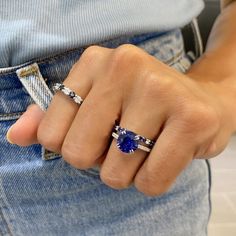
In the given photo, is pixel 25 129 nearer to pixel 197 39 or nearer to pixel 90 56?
pixel 90 56

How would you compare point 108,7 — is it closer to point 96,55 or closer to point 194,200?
point 96,55

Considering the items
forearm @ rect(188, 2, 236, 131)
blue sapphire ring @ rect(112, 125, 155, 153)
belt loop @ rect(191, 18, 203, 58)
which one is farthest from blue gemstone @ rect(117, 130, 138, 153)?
belt loop @ rect(191, 18, 203, 58)

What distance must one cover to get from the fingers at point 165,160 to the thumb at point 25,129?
0.09m

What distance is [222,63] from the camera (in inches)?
19.9

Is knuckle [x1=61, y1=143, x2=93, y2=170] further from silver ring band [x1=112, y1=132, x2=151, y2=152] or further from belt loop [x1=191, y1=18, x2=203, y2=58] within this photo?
belt loop [x1=191, y1=18, x2=203, y2=58]

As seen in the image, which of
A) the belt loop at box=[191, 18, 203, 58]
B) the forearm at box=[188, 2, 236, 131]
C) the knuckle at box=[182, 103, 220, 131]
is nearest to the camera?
the knuckle at box=[182, 103, 220, 131]

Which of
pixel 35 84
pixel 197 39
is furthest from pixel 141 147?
pixel 197 39

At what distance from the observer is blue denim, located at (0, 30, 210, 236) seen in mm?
443

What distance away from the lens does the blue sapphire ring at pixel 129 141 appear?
0.34m

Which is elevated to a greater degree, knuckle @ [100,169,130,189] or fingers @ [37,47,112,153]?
fingers @ [37,47,112,153]

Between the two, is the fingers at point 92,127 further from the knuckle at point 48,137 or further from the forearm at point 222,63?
the forearm at point 222,63

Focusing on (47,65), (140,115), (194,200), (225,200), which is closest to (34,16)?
(47,65)

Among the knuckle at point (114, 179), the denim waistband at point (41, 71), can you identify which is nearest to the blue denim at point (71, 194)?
the denim waistband at point (41, 71)

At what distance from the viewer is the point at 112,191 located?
486 mm
